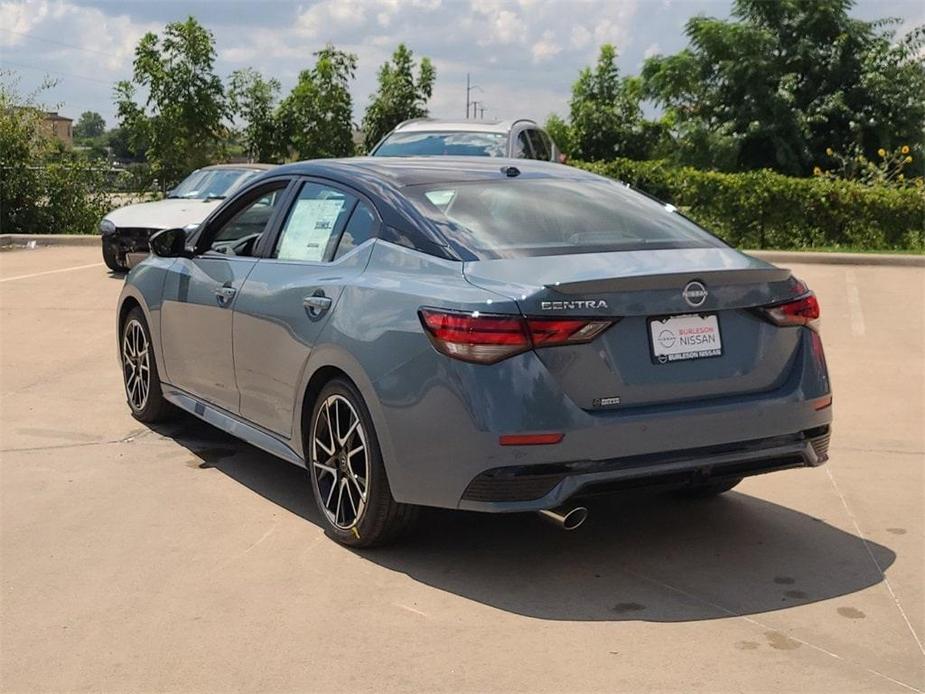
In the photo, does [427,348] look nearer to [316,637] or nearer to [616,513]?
[316,637]

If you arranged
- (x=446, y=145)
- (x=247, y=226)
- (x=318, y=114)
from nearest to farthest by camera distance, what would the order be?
(x=247, y=226), (x=446, y=145), (x=318, y=114)

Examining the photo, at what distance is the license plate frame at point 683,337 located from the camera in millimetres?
4508

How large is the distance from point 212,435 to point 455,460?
3012 mm

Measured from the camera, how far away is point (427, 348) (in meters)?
4.49

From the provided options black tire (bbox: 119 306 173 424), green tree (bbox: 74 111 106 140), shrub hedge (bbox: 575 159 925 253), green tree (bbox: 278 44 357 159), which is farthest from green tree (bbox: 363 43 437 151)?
green tree (bbox: 74 111 106 140)

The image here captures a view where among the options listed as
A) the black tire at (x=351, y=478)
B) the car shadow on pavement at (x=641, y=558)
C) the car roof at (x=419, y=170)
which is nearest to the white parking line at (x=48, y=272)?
the car roof at (x=419, y=170)

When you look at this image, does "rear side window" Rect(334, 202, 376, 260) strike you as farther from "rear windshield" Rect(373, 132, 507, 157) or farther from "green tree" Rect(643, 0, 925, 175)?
"green tree" Rect(643, 0, 925, 175)

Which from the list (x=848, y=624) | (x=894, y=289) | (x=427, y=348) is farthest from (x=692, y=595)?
(x=894, y=289)

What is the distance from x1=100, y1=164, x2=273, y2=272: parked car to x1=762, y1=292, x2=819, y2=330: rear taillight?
31.2 ft

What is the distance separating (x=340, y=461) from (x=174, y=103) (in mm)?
19726

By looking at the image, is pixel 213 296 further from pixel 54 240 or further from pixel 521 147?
pixel 54 240

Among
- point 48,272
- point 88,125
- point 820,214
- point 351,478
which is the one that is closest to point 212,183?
point 48,272

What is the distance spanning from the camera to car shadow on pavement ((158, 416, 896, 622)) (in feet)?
14.7

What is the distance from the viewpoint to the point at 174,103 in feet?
76.9
